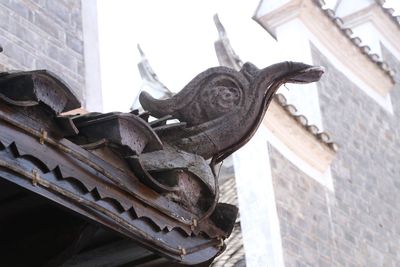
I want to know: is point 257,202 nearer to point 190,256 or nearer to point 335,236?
point 335,236

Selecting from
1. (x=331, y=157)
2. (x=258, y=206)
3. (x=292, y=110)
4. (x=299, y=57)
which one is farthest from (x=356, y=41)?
(x=258, y=206)

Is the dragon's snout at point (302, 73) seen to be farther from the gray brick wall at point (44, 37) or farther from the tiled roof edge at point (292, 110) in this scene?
the tiled roof edge at point (292, 110)

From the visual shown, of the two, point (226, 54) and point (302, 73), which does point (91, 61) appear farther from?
point (226, 54)

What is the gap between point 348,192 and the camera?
11.6 m

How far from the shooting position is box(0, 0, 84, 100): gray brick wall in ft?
19.5

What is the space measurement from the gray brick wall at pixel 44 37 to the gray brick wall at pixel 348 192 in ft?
12.2

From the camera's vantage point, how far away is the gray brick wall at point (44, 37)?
5953 mm

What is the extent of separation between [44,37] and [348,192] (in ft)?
19.7

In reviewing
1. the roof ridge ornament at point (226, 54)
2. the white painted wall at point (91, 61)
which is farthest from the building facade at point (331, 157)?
the white painted wall at point (91, 61)

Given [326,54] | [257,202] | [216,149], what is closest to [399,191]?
[326,54]

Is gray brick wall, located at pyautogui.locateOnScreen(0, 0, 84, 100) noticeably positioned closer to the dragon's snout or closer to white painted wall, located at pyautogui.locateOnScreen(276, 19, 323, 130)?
the dragon's snout

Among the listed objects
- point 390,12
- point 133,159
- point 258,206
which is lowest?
point 133,159

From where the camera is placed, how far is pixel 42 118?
130 inches

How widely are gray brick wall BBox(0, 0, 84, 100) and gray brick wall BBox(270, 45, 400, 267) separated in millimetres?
3723
